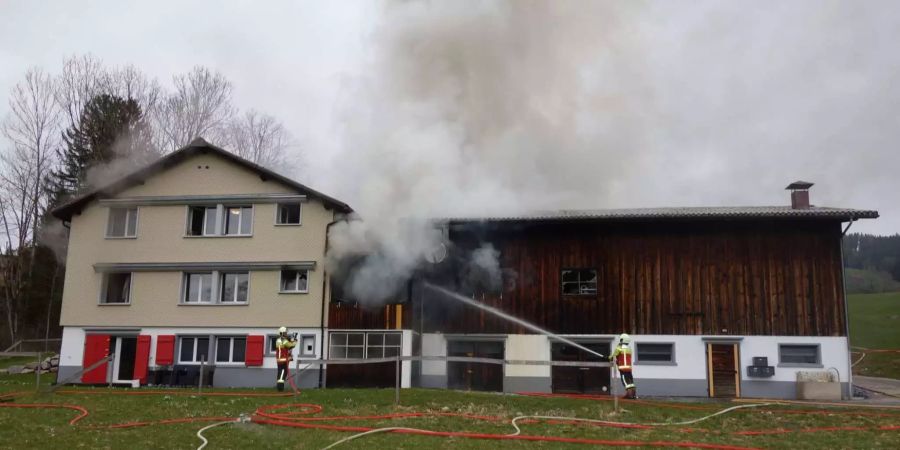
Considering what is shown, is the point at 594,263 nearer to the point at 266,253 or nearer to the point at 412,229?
the point at 412,229

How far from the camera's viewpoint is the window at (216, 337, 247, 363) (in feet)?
99.5

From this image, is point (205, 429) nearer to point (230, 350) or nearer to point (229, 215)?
point (230, 350)

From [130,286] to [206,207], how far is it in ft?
15.8

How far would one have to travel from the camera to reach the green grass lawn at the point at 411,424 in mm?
→ 13383

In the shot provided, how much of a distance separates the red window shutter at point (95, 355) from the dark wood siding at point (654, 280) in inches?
406

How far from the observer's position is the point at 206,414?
686 inches

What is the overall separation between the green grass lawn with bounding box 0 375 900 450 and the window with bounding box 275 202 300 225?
34.8 ft

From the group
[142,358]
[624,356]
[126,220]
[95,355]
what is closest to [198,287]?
[142,358]

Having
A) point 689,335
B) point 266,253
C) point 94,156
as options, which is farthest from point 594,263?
point 94,156

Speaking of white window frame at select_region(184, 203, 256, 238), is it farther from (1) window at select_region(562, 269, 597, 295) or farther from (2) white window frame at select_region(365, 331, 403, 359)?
(1) window at select_region(562, 269, 597, 295)

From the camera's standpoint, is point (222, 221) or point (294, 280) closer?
point (294, 280)

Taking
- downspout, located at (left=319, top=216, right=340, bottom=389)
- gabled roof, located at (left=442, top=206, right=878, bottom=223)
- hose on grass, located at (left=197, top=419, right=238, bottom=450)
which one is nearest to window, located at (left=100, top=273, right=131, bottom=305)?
downspout, located at (left=319, top=216, right=340, bottom=389)

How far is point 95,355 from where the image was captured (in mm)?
31078

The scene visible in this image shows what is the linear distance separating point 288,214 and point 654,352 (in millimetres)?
16113
